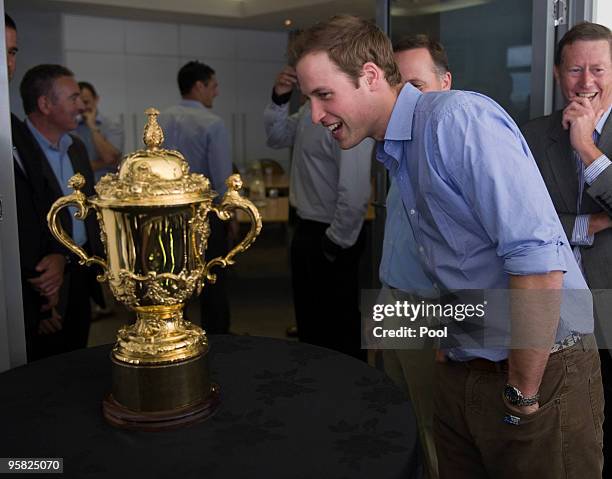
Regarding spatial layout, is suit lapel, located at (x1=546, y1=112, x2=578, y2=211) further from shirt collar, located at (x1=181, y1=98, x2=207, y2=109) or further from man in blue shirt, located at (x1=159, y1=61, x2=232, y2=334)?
shirt collar, located at (x1=181, y1=98, x2=207, y2=109)

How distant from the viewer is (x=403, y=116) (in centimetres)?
137

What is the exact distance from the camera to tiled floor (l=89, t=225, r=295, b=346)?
4297 mm

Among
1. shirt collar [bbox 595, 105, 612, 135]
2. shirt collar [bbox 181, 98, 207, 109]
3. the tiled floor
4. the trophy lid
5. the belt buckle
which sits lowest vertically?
the tiled floor

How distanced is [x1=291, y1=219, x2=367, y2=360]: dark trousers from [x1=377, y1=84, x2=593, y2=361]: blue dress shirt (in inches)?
72.1

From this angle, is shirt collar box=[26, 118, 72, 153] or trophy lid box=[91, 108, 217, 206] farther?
shirt collar box=[26, 118, 72, 153]

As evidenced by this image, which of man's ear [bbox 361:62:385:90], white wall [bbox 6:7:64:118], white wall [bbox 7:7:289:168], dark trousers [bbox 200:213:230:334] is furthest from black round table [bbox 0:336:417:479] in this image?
white wall [bbox 6:7:64:118]

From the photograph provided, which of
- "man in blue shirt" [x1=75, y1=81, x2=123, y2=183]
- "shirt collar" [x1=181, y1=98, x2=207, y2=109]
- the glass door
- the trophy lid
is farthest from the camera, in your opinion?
"man in blue shirt" [x1=75, y1=81, x2=123, y2=183]

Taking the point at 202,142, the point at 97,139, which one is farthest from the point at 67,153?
the point at 97,139

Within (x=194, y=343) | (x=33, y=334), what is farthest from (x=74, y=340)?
(x=194, y=343)

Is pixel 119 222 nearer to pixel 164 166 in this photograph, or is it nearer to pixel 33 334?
pixel 164 166

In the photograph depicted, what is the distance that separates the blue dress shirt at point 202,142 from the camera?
3727 millimetres

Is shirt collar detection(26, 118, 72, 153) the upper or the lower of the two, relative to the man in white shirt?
upper

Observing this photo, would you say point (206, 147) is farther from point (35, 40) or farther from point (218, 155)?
point (35, 40)

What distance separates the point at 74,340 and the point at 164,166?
199 cm
